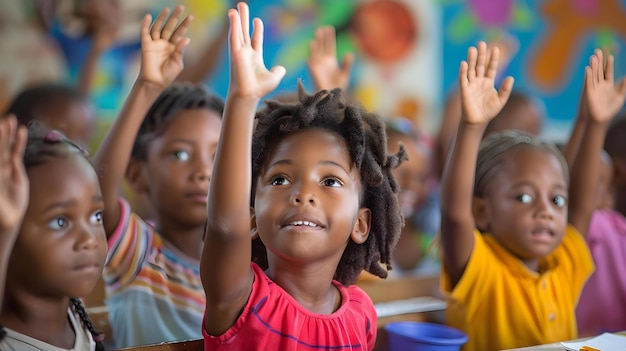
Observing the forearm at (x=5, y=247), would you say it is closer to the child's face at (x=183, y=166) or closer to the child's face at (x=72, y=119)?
the child's face at (x=183, y=166)

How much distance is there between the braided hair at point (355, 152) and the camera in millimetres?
1090

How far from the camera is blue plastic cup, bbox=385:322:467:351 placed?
52.4 inches

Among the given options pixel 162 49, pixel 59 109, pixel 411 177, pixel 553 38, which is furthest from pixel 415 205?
pixel 162 49

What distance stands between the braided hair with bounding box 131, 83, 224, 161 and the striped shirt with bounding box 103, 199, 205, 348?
185mm

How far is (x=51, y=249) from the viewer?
910 mm

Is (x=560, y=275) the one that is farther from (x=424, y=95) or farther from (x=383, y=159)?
(x=424, y=95)

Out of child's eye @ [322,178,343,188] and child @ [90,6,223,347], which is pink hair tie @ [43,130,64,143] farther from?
child's eye @ [322,178,343,188]

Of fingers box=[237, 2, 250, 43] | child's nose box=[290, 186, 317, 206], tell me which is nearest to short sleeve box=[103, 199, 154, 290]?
child's nose box=[290, 186, 317, 206]

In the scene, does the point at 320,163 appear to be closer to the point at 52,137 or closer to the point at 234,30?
the point at 234,30

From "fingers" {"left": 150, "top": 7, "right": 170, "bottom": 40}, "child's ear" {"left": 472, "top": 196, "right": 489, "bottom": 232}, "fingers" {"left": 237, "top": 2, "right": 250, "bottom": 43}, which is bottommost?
"child's ear" {"left": 472, "top": 196, "right": 489, "bottom": 232}

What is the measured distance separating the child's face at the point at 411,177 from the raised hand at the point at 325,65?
16.8 inches

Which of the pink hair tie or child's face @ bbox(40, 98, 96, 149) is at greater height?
child's face @ bbox(40, 98, 96, 149)

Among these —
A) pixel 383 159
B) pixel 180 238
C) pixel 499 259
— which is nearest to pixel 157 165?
pixel 180 238

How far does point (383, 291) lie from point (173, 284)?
59cm
